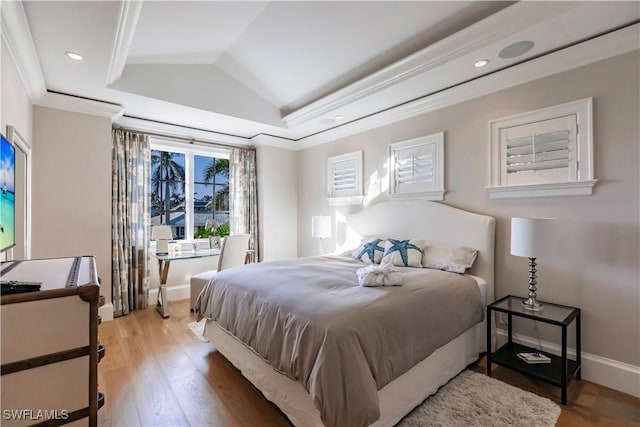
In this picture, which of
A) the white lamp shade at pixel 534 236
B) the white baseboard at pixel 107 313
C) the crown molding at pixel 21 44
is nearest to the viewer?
the crown molding at pixel 21 44

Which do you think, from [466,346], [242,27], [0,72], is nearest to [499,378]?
[466,346]

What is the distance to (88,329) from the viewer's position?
1.20 metres

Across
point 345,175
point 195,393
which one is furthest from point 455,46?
point 195,393

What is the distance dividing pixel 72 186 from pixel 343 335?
350 cm

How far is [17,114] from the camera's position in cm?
235

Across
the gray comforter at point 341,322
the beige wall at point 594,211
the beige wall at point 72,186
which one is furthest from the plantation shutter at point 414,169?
the beige wall at point 72,186

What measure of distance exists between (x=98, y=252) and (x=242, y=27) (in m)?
3.00

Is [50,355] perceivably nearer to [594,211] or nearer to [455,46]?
[455,46]

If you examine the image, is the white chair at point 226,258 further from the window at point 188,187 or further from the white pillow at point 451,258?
the white pillow at point 451,258

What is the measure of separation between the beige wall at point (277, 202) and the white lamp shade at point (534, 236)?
362 centimetres

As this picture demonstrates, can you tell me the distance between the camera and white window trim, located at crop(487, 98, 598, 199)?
2.32 m

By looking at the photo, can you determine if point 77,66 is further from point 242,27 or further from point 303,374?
point 303,374

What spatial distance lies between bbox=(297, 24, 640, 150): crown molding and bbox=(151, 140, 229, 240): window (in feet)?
8.40

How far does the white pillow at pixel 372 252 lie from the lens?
3203 mm
